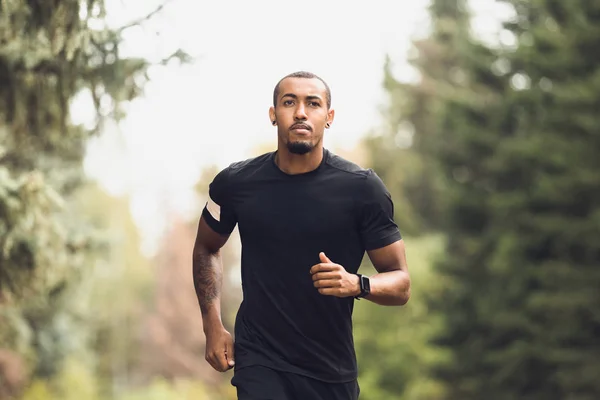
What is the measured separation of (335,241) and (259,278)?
0.43m

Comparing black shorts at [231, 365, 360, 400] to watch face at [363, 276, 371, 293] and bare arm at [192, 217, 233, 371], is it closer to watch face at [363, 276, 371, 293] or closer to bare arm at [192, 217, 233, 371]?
bare arm at [192, 217, 233, 371]

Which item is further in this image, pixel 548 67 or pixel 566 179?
pixel 548 67

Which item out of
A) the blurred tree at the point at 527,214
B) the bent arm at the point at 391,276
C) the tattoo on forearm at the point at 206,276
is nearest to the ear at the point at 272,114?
the bent arm at the point at 391,276

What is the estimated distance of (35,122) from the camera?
9.61 metres

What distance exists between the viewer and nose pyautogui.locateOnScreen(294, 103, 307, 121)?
5.06m

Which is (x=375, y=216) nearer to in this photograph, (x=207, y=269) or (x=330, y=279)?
(x=330, y=279)

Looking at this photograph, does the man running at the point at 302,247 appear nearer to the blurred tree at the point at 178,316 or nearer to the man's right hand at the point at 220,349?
the man's right hand at the point at 220,349

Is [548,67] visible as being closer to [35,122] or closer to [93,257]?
[93,257]

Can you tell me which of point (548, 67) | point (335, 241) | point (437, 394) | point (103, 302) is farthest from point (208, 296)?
point (103, 302)

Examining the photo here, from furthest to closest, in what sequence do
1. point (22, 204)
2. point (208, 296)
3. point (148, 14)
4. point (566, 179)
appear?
point (566, 179) → point (22, 204) → point (148, 14) → point (208, 296)

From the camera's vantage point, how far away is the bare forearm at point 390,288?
4.98 metres

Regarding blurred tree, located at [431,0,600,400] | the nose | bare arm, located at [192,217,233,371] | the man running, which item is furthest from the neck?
blurred tree, located at [431,0,600,400]

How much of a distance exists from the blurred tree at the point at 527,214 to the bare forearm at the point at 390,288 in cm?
1878

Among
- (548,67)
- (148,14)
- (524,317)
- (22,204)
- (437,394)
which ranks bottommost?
(437,394)
